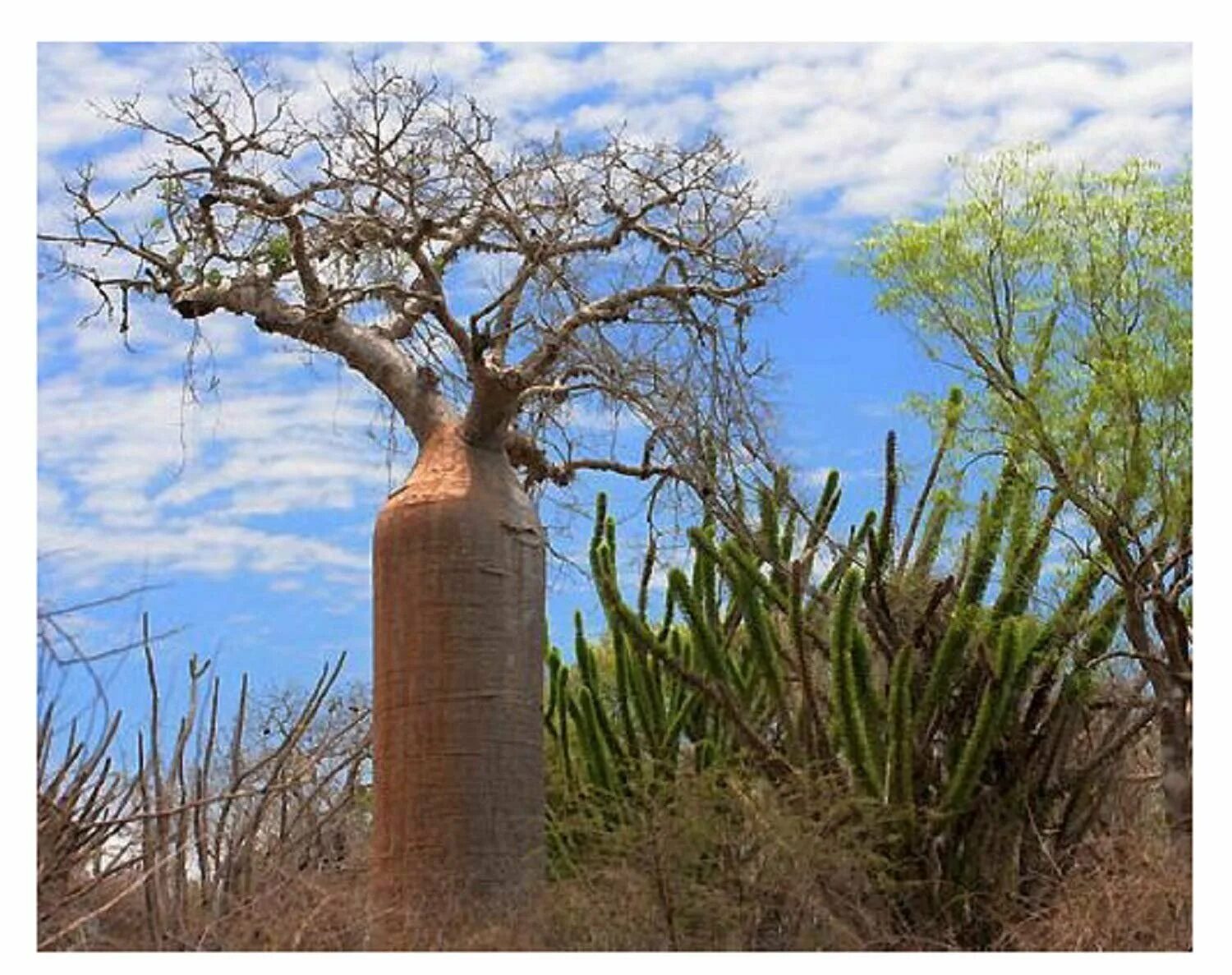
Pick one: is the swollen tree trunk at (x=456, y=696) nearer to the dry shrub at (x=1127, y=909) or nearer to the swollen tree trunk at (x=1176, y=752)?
the dry shrub at (x=1127, y=909)

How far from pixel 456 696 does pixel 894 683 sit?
200 centimetres

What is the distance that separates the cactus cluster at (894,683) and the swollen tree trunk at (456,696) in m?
0.80

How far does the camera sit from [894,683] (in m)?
9.27

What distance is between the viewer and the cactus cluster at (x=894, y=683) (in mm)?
9383

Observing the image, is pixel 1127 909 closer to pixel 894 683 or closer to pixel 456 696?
pixel 894 683

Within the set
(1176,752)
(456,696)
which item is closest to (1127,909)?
(1176,752)

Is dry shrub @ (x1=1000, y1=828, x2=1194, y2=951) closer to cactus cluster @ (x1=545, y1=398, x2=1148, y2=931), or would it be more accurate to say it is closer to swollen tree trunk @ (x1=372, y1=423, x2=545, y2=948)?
cactus cluster @ (x1=545, y1=398, x2=1148, y2=931)

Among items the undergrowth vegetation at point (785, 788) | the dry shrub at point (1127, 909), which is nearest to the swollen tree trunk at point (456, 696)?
the undergrowth vegetation at point (785, 788)

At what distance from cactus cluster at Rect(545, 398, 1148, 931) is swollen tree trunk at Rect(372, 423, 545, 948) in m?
0.80

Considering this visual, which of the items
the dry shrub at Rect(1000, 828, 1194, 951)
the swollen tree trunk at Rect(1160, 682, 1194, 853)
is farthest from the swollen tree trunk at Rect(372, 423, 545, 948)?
the swollen tree trunk at Rect(1160, 682, 1194, 853)

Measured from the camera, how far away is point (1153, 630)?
10.2m
